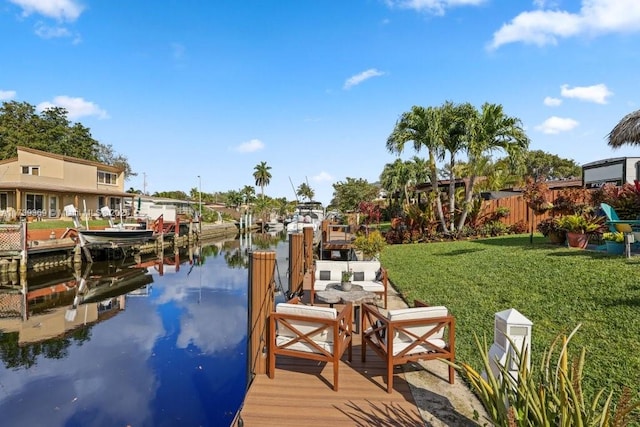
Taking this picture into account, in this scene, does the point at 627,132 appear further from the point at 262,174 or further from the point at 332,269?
the point at 262,174

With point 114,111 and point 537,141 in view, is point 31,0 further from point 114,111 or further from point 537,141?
point 537,141

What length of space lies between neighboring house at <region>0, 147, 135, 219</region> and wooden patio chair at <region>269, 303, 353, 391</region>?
2436cm

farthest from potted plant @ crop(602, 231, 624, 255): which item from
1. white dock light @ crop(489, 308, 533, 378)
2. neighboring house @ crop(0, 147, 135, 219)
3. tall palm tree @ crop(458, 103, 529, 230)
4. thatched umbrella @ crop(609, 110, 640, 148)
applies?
neighboring house @ crop(0, 147, 135, 219)

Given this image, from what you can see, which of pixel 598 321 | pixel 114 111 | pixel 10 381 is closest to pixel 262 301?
pixel 598 321

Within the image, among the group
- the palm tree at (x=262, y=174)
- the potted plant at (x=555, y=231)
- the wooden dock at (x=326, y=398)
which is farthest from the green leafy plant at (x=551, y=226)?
the palm tree at (x=262, y=174)

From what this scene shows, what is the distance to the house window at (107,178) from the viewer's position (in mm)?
33844

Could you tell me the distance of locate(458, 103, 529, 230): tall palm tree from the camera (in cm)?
1445

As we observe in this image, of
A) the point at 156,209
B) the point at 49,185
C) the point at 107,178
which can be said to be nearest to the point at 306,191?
the point at 107,178

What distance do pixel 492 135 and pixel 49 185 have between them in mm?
30159

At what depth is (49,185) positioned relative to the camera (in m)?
27.5

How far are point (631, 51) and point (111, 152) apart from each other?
60.5 meters

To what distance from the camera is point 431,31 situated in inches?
494

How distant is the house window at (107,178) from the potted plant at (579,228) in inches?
1422

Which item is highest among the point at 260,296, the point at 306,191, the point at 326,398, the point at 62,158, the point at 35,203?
the point at 306,191
